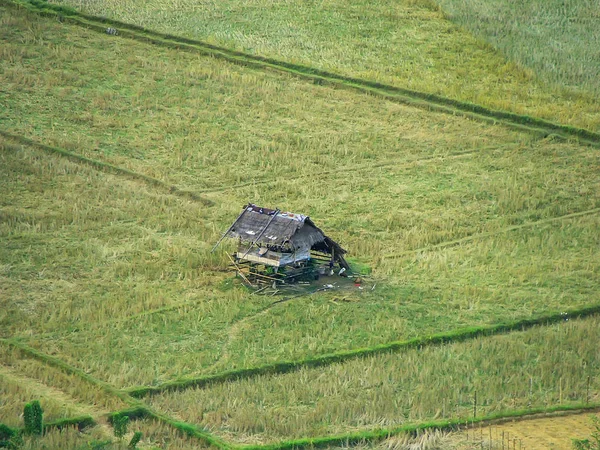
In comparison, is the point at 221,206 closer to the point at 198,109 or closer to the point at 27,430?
the point at 198,109

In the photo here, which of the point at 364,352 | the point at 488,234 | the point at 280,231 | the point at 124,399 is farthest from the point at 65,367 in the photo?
the point at 488,234

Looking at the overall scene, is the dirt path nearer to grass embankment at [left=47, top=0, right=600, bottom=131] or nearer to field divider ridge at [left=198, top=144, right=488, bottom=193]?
field divider ridge at [left=198, top=144, right=488, bottom=193]

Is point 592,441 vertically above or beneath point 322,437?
above

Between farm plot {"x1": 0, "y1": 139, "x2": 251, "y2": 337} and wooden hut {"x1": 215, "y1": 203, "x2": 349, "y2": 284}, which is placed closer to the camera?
farm plot {"x1": 0, "y1": 139, "x2": 251, "y2": 337}

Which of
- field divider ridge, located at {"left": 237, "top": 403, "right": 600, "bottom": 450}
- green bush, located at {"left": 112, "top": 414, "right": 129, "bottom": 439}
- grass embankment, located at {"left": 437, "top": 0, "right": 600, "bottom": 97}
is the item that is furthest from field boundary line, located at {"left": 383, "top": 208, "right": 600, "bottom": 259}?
green bush, located at {"left": 112, "top": 414, "right": 129, "bottom": 439}

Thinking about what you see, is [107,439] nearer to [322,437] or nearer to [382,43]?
[322,437]

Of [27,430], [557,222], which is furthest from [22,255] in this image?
[557,222]

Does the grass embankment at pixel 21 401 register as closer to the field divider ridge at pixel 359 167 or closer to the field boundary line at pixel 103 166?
the field boundary line at pixel 103 166

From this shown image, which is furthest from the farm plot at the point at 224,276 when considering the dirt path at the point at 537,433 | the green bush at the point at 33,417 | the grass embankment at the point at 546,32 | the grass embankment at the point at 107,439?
the grass embankment at the point at 546,32
